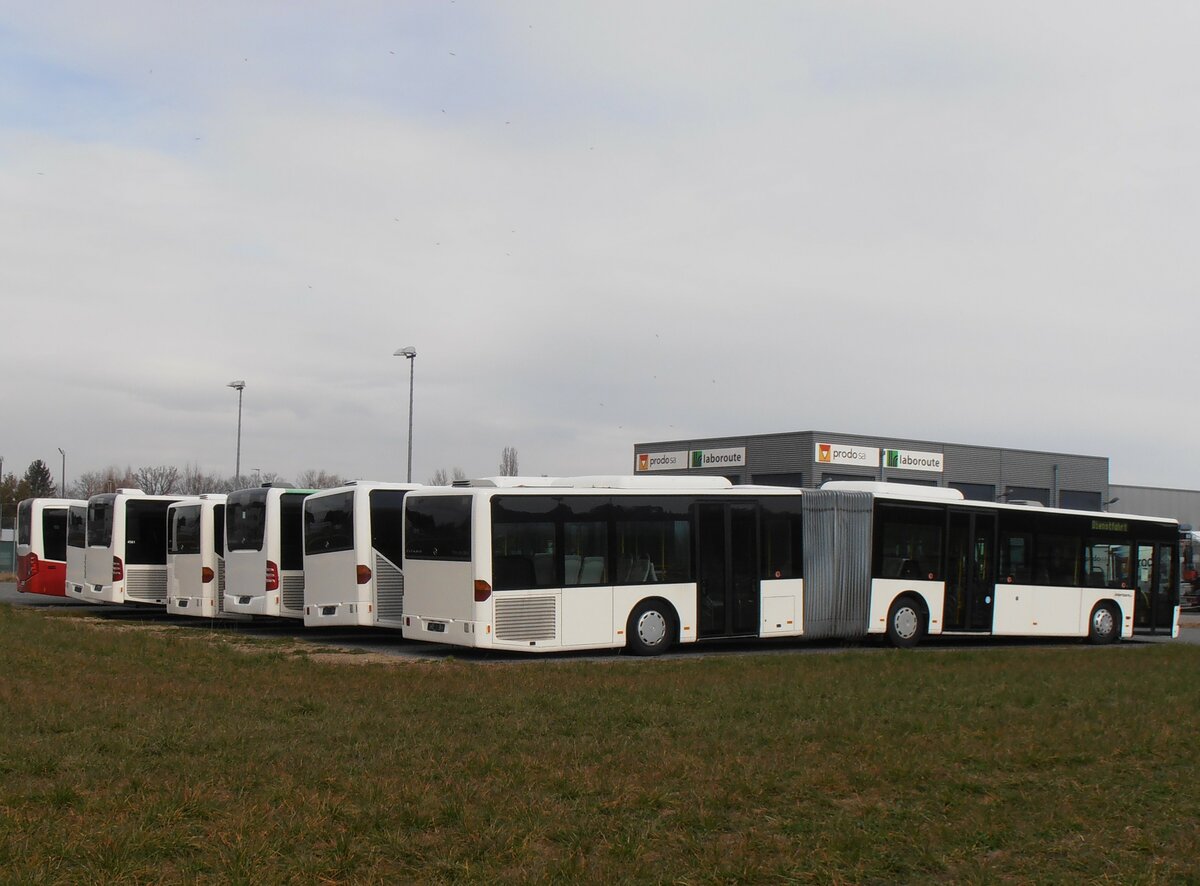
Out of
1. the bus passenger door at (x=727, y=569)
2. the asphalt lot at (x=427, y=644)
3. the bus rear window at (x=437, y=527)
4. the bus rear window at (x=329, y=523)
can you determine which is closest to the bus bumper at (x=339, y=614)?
the asphalt lot at (x=427, y=644)

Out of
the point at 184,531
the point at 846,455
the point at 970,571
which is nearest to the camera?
the point at 970,571

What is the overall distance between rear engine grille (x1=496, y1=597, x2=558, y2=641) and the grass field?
375 centimetres

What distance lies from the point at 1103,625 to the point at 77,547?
2211 cm

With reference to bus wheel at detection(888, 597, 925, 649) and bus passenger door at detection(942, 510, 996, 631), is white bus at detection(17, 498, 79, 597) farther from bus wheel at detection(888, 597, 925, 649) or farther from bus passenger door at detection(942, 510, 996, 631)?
bus passenger door at detection(942, 510, 996, 631)

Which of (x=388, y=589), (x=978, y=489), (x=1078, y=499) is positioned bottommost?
(x=388, y=589)

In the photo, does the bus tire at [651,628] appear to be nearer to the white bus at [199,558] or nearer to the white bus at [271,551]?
the white bus at [271,551]

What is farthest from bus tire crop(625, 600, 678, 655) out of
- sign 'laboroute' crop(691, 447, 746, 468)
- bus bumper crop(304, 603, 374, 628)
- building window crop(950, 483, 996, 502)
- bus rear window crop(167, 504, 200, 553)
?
building window crop(950, 483, 996, 502)

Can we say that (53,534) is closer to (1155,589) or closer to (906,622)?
(906,622)

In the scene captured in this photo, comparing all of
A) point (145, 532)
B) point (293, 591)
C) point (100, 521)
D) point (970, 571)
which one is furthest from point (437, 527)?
point (100, 521)

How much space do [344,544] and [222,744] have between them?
12181mm

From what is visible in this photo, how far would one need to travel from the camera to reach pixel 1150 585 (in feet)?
84.2

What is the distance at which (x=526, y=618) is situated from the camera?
1819 centimetres

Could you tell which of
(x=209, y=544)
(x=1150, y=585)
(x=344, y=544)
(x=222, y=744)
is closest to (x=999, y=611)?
(x=1150, y=585)

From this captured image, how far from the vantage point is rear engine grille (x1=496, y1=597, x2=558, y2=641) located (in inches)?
709
